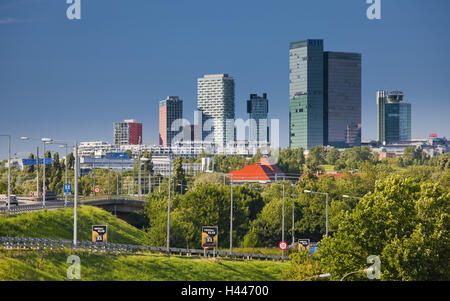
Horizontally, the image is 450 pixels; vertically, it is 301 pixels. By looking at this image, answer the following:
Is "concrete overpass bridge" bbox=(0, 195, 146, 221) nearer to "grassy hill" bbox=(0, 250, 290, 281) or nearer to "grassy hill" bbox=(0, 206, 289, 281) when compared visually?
"grassy hill" bbox=(0, 206, 289, 281)

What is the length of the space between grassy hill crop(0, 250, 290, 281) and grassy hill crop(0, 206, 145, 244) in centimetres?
1545

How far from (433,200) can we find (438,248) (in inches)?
224

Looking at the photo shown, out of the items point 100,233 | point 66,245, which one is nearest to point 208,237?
point 100,233

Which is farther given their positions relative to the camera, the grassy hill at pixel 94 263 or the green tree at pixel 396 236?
the green tree at pixel 396 236

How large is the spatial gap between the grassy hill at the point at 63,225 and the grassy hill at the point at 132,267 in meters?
15.4

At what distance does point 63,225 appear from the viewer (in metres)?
88.7

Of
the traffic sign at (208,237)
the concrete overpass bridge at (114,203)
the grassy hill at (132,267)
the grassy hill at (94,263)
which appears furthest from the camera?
the concrete overpass bridge at (114,203)

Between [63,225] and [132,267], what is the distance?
2374 cm

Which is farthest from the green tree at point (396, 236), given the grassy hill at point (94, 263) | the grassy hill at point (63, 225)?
the grassy hill at point (63, 225)

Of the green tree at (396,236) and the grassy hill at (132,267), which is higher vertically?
the green tree at (396,236)

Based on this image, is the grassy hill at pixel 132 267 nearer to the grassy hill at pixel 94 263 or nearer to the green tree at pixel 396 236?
the grassy hill at pixel 94 263

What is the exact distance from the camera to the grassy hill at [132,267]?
56.6 m

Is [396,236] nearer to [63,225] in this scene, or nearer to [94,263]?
[94,263]
